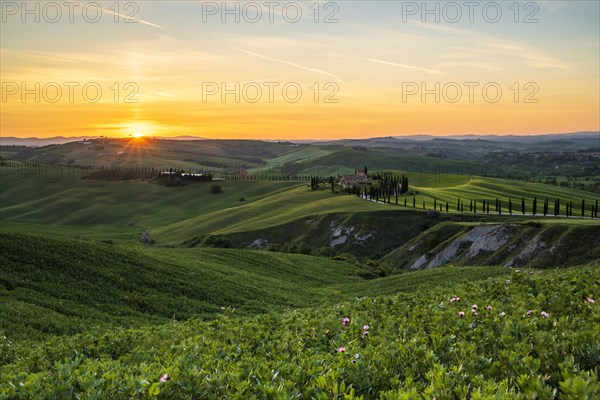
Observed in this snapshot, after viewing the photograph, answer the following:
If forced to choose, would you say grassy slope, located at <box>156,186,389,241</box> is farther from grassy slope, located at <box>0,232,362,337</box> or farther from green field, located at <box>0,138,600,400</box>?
grassy slope, located at <box>0,232,362,337</box>

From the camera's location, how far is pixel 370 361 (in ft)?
32.6

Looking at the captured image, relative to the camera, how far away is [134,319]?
2961cm

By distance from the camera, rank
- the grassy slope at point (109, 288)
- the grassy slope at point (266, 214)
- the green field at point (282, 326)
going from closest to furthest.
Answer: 1. the green field at point (282, 326)
2. the grassy slope at point (109, 288)
3. the grassy slope at point (266, 214)

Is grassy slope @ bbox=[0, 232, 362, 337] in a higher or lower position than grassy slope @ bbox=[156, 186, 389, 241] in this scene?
higher

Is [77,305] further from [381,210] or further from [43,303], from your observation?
[381,210]

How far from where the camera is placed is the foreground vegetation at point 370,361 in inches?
318

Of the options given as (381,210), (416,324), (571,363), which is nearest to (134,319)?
(416,324)

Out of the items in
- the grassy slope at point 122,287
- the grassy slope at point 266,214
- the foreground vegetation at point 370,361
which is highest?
the foreground vegetation at point 370,361

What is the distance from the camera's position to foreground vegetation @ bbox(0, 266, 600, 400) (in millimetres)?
8078

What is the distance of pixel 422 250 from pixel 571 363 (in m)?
112

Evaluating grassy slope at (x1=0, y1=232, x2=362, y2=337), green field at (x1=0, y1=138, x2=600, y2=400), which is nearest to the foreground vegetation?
green field at (x1=0, y1=138, x2=600, y2=400)

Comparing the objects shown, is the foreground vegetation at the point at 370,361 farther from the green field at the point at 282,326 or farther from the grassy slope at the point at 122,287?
the grassy slope at the point at 122,287

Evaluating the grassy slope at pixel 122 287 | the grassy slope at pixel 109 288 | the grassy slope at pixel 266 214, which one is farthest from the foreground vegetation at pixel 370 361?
the grassy slope at pixel 266 214

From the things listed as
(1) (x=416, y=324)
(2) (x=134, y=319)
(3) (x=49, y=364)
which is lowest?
(2) (x=134, y=319)
